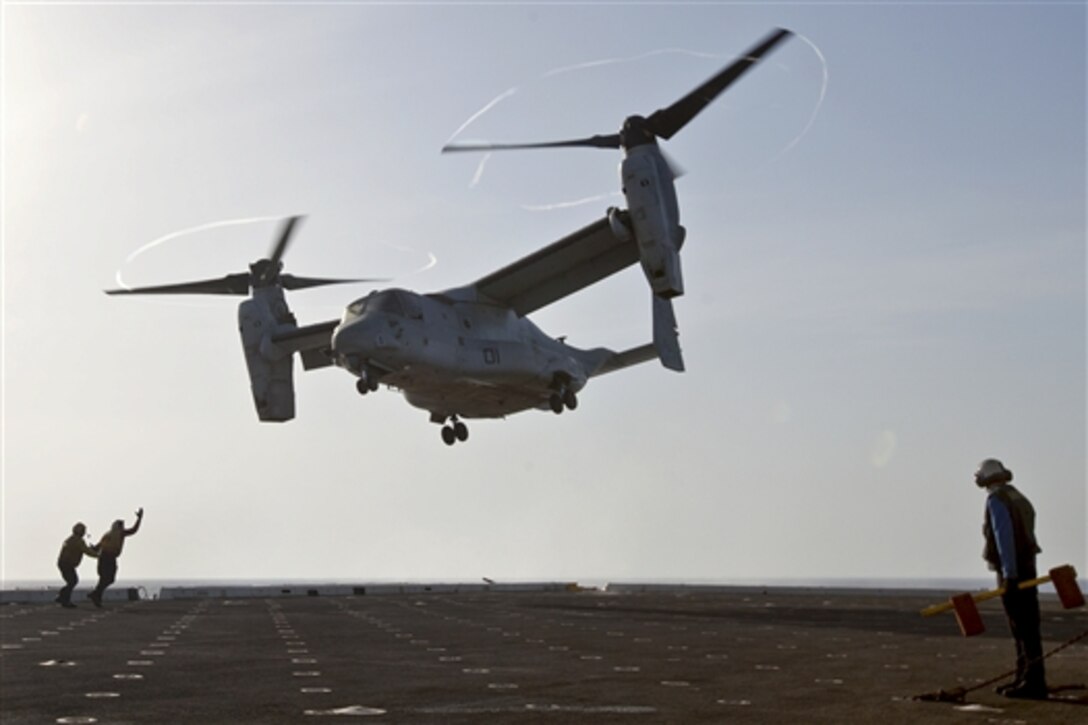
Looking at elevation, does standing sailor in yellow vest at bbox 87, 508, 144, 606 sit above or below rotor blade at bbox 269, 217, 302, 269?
below

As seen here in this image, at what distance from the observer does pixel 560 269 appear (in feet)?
140

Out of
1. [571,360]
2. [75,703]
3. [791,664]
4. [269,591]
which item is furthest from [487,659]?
[269,591]

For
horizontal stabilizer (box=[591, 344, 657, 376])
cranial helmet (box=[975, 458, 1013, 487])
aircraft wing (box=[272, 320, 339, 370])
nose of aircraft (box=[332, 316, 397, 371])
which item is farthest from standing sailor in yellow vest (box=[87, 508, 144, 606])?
Result: cranial helmet (box=[975, 458, 1013, 487])

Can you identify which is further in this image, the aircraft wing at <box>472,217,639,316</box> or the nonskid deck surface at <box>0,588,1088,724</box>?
the aircraft wing at <box>472,217,639,316</box>

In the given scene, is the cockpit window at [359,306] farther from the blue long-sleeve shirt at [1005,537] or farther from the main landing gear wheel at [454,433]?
the blue long-sleeve shirt at [1005,537]

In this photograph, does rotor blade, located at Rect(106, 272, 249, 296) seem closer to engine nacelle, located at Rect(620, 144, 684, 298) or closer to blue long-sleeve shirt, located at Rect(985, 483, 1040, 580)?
engine nacelle, located at Rect(620, 144, 684, 298)

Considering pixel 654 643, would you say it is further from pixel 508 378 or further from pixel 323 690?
pixel 508 378

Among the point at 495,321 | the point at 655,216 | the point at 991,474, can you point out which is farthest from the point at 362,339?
the point at 991,474

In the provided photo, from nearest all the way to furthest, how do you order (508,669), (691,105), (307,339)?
(508,669) → (691,105) → (307,339)

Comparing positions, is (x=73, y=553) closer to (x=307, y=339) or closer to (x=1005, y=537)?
(x=307, y=339)

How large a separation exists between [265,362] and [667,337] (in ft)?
55.2

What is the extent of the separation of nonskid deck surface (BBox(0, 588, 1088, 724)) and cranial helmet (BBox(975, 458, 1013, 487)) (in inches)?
81.0

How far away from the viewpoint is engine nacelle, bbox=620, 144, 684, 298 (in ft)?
117

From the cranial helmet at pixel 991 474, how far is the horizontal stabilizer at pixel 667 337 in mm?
29852
